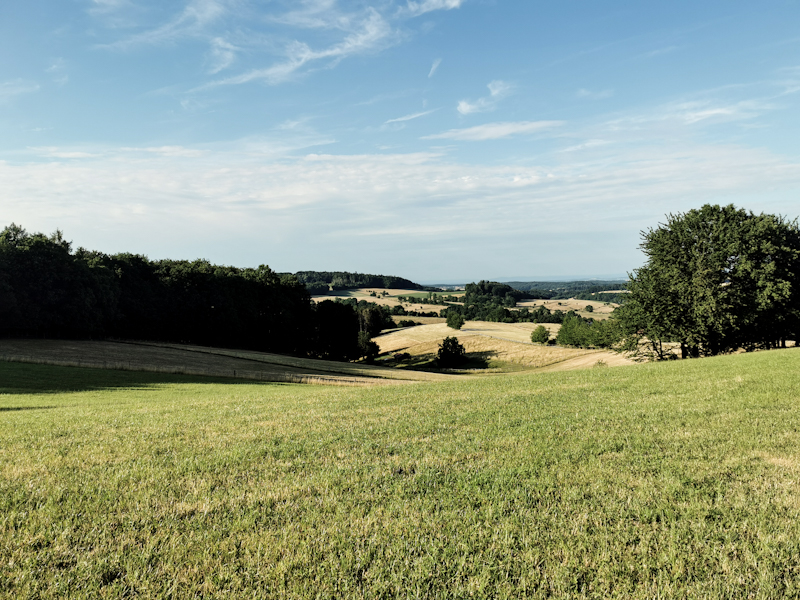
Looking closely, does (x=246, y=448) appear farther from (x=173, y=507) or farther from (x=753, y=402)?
(x=753, y=402)

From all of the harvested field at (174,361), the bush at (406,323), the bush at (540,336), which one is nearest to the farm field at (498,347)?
the bush at (540,336)

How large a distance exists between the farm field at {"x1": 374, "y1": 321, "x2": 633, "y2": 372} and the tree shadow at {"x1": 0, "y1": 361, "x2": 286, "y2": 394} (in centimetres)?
5354

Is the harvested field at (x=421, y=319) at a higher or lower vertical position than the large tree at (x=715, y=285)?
lower

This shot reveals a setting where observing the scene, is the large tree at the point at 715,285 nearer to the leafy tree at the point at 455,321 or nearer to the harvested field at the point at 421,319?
the leafy tree at the point at 455,321

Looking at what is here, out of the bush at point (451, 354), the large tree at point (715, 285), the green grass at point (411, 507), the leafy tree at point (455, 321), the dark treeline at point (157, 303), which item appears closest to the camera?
the green grass at point (411, 507)

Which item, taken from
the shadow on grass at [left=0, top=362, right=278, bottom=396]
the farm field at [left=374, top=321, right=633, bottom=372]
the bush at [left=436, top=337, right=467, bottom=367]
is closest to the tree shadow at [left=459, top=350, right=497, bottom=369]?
the farm field at [left=374, top=321, right=633, bottom=372]

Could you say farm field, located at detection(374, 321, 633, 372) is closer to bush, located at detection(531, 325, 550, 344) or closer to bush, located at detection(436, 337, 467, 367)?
bush, located at detection(531, 325, 550, 344)

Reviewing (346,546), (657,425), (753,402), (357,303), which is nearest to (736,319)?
(753,402)

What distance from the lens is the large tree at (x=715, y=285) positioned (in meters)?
38.8

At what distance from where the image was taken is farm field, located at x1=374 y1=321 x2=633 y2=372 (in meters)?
79.6

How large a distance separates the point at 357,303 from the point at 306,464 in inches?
5986

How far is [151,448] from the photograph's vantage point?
9.60 metres

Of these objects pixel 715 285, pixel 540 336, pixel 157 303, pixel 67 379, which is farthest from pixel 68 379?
pixel 540 336

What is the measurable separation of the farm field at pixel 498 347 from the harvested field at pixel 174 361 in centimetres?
3435
